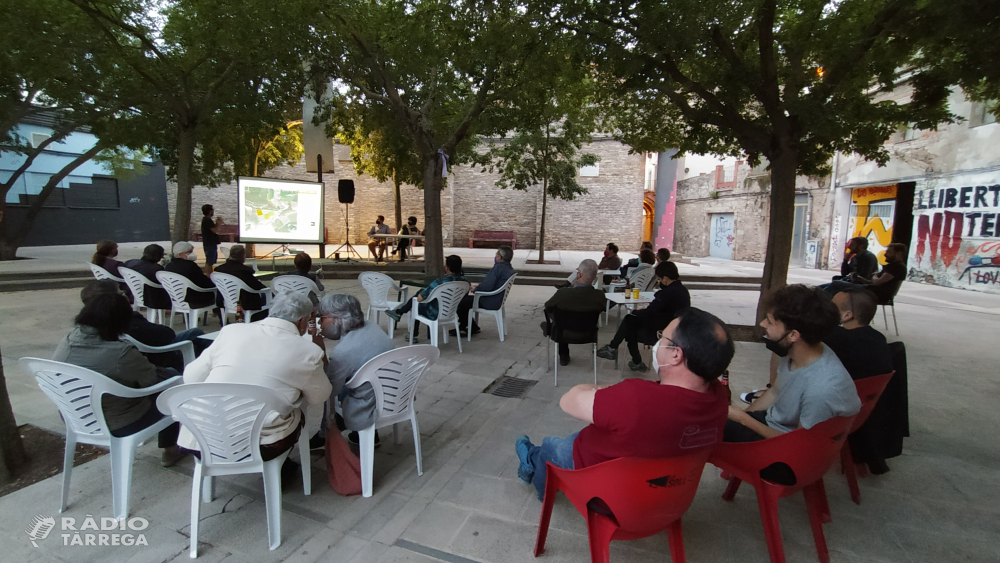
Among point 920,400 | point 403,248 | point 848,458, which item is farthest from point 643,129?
point 403,248

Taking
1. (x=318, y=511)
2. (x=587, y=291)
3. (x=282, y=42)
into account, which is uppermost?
(x=282, y=42)

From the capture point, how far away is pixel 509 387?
14.0 feet

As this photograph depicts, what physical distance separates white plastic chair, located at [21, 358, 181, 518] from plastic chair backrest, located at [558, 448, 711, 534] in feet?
6.97

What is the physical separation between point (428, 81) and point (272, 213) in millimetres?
4801

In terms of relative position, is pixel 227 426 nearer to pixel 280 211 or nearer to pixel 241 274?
pixel 241 274

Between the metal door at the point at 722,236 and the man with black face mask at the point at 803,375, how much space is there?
61.4 ft

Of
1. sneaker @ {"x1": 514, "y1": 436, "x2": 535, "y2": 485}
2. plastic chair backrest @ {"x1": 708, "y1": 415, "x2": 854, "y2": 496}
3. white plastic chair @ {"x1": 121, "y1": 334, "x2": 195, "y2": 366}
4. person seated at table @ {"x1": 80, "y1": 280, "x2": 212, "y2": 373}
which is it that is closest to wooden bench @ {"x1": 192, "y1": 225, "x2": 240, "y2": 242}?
person seated at table @ {"x1": 80, "y1": 280, "x2": 212, "y2": 373}

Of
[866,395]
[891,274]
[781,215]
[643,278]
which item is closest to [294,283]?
[643,278]

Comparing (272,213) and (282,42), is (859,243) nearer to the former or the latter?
(282,42)

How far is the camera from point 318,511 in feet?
7.88

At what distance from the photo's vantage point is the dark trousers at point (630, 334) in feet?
15.1

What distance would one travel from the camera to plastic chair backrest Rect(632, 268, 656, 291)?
6.82 m

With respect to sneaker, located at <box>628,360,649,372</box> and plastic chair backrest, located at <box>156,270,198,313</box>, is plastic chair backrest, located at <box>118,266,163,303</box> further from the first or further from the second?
sneaker, located at <box>628,360,649,372</box>

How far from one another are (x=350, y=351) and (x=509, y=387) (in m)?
1.98
